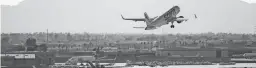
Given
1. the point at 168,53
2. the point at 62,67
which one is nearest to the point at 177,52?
the point at 168,53

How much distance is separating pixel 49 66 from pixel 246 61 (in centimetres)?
3112

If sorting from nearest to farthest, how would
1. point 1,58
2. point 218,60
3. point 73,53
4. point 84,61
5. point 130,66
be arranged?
point 1,58 → point 130,66 → point 84,61 → point 218,60 → point 73,53

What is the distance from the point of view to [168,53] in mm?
99875

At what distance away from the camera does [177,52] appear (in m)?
102

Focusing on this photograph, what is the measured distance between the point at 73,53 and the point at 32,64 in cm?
3063

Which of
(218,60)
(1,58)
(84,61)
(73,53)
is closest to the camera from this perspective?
(1,58)

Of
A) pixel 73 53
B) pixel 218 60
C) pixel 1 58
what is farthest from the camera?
pixel 73 53

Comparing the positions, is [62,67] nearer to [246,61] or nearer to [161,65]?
[161,65]

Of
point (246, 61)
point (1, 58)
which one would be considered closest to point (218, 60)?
point (246, 61)

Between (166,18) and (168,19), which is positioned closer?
(168,19)

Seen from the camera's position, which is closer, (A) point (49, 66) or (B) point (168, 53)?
(A) point (49, 66)

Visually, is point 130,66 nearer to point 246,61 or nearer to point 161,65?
point 161,65

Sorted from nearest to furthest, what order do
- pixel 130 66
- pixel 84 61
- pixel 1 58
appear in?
pixel 1 58, pixel 130 66, pixel 84 61

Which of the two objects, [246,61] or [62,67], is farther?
[246,61]
